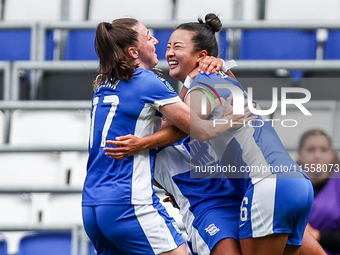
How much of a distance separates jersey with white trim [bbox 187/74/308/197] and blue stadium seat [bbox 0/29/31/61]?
2.81 meters

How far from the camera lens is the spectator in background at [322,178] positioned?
Answer: 11.0ft

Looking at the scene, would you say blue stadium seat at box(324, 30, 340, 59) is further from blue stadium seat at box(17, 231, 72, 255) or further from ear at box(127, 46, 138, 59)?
blue stadium seat at box(17, 231, 72, 255)

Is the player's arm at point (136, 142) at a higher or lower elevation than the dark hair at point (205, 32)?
lower

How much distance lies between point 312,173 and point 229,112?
1.13m

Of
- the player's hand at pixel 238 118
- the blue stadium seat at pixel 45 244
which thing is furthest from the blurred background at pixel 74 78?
the player's hand at pixel 238 118

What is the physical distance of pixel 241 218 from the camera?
2.49 m

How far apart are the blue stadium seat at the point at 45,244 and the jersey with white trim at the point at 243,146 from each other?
5.14 ft

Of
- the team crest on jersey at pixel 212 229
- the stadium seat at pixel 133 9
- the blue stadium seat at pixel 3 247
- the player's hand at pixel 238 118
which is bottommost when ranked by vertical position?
the blue stadium seat at pixel 3 247

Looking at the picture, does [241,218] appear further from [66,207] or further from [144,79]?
[66,207]

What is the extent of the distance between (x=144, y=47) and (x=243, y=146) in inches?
29.4

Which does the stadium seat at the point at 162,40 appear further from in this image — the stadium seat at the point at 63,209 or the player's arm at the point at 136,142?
the player's arm at the point at 136,142

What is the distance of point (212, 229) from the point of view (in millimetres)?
2588

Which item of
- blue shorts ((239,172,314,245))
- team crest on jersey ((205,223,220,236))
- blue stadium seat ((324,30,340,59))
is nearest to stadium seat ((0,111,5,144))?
team crest on jersey ((205,223,220,236))

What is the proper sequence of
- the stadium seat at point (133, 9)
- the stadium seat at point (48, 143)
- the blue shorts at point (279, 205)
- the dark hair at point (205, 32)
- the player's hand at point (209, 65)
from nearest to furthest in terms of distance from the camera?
the blue shorts at point (279, 205), the player's hand at point (209, 65), the dark hair at point (205, 32), the stadium seat at point (48, 143), the stadium seat at point (133, 9)
